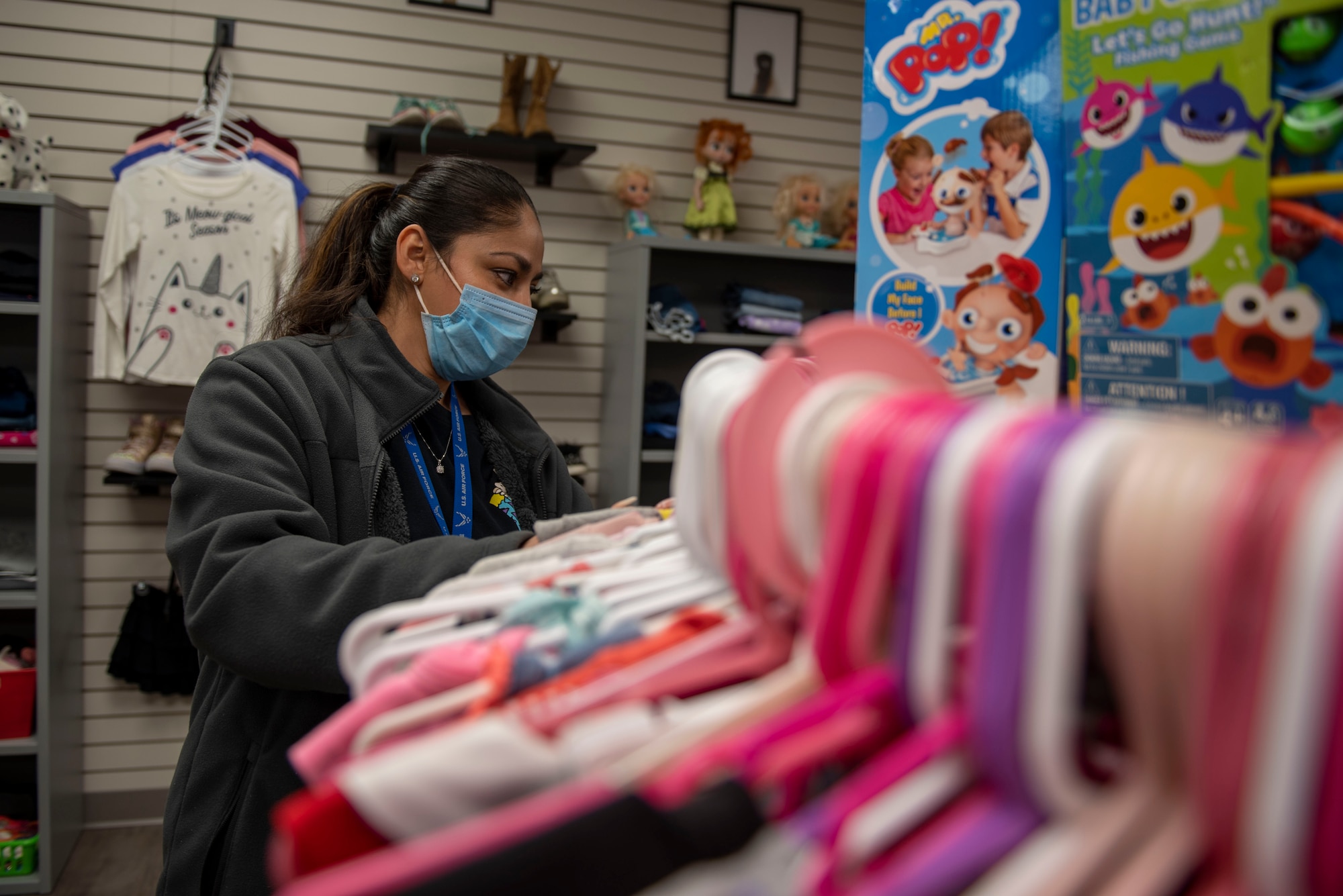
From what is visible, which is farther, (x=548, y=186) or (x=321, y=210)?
(x=548, y=186)

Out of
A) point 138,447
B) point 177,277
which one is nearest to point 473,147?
point 177,277

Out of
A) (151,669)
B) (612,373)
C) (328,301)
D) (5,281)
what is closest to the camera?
(328,301)

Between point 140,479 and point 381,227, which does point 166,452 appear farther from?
point 381,227

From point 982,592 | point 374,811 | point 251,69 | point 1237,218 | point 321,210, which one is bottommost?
point 374,811

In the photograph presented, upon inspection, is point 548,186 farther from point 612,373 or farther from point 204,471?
point 204,471

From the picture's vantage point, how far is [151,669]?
3438mm

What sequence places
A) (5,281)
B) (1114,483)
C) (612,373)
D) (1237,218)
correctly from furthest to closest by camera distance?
1. (612,373)
2. (5,281)
3. (1237,218)
4. (1114,483)

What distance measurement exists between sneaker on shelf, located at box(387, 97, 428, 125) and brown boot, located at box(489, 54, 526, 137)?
0.87 ft

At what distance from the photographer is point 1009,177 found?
88 centimetres

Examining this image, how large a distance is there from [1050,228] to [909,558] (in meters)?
0.47

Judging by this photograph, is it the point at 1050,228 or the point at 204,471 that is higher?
the point at 1050,228

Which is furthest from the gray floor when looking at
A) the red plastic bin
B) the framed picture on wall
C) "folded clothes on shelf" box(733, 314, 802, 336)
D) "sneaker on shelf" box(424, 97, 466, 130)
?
the framed picture on wall

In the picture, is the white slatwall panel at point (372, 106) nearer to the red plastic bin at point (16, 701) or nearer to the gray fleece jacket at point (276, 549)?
the red plastic bin at point (16, 701)

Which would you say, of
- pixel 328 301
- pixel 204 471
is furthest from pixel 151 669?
pixel 204 471
